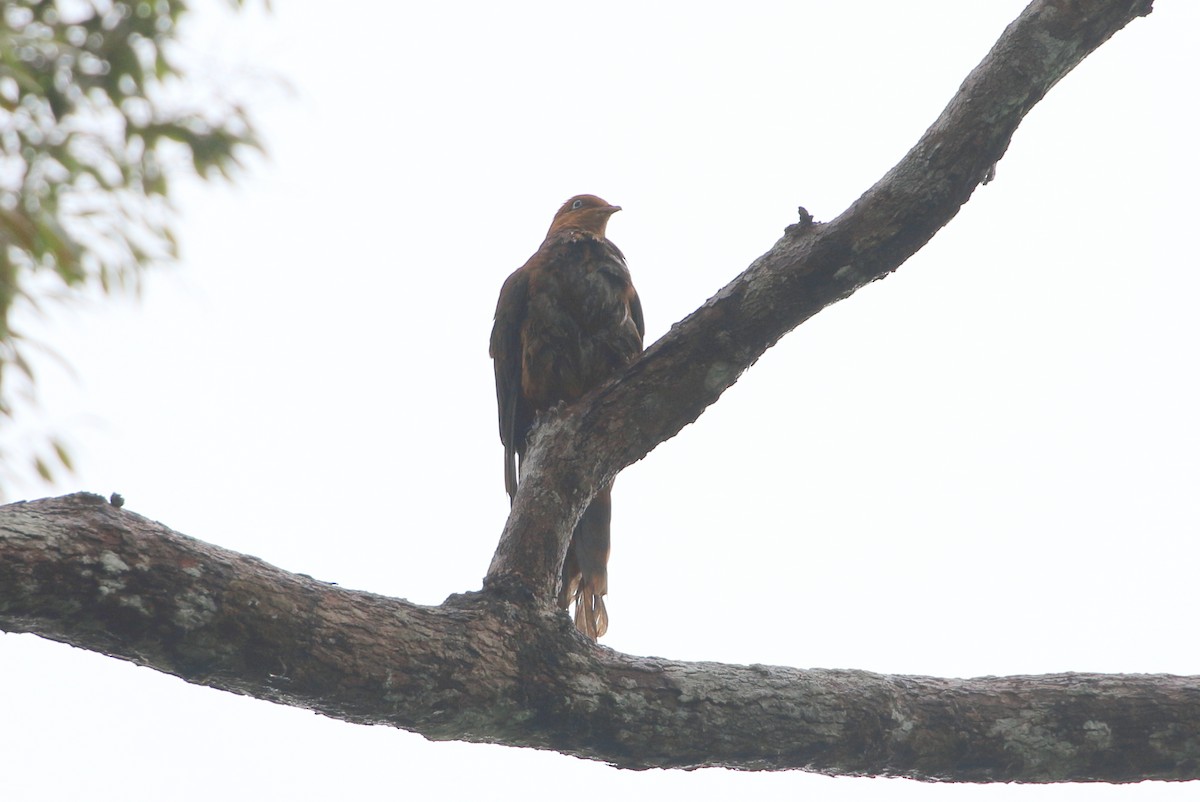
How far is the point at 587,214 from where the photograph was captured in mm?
4891

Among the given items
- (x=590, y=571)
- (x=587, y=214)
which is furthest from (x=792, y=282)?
(x=587, y=214)

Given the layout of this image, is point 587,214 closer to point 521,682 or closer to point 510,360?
point 510,360

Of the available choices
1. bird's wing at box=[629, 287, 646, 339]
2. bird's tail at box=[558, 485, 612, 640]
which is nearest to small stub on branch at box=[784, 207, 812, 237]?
bird's tail at box=[558, 485, 612, 640]

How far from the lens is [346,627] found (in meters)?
1.99

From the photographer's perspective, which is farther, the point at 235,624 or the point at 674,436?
the point at 674,436

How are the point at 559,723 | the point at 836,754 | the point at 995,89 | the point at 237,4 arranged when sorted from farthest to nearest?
the point at 237,4 < the point at 995,89 < the point at 836,754 < the point at 559,723

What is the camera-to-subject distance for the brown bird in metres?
4.10

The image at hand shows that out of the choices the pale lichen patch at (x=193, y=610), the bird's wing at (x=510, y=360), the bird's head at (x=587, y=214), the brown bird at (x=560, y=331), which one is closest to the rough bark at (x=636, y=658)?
the pale lichen patch at (x=193, y=610)

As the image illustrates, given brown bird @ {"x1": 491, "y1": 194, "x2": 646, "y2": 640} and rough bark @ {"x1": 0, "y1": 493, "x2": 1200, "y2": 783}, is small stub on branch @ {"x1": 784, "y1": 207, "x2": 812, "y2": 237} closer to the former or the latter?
rough bark @ {"x1": 0, "y1": 493, "x2": 1200, "y2": 783}

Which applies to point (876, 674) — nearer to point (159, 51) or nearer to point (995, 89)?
point (995, 89)

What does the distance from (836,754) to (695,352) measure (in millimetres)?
1003

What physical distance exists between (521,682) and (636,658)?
0.27 m

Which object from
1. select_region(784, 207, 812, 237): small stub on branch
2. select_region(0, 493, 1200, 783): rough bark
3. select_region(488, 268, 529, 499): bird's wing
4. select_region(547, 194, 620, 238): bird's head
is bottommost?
select_region(0, 493, 1200, 783): rough bark

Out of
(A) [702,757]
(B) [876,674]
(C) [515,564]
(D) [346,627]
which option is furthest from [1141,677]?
(D) [346,627]
